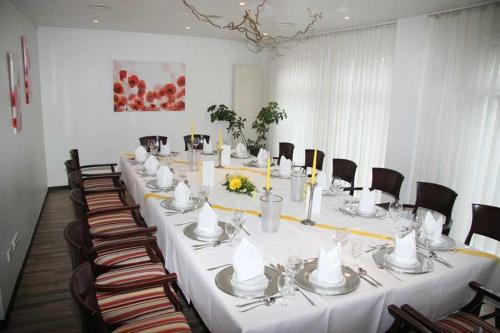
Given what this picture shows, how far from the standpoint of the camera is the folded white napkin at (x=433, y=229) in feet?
7.64

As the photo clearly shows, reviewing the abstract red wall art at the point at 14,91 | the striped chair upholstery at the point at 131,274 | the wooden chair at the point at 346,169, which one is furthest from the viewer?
the wooden chair at the point at 346,169

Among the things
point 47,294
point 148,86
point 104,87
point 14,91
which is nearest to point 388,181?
point 47,294

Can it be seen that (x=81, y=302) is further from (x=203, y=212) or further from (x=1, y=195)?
(x=1, y=195)

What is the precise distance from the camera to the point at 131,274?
2.48 meters

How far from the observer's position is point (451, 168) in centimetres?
429

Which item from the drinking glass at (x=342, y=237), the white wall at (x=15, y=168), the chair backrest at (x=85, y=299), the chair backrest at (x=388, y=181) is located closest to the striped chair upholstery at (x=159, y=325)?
the chair backrest at (x=85, y=299)

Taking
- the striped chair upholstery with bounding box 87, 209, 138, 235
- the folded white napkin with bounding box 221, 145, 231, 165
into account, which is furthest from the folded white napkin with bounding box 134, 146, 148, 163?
the striped chair upholstery with bounding box 87, 209, 138, 235

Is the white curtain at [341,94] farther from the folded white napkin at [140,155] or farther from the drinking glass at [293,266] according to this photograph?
the drinking glass at [293,266]

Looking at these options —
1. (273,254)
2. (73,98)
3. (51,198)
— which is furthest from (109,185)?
(273,254)

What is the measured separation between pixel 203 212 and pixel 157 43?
5.28 meters

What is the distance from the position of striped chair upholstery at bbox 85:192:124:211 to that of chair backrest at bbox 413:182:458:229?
9.75 ft

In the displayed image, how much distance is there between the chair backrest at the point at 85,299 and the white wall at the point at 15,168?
1595mm

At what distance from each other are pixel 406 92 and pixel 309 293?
3.82 meters

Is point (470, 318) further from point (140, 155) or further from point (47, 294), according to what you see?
point (140, 155)
